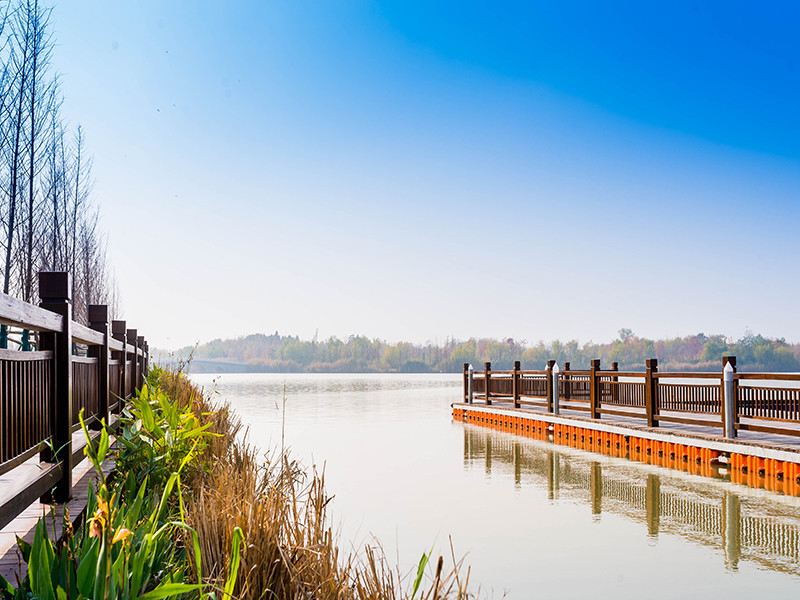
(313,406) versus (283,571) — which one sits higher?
(283,571)

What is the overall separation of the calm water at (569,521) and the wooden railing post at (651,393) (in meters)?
1.43

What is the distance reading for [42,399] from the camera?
457 centimetres

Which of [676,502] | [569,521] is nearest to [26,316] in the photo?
[569,521]

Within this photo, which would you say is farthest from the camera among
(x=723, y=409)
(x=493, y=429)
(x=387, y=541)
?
(x=493, y=429)

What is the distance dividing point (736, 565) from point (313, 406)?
2714 centimetres

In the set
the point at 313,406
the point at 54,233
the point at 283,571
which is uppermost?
the point at 54,233

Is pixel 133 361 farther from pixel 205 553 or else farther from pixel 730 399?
pixel 730 399

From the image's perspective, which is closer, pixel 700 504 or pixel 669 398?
pixel 700 504

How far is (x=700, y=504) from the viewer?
32.4 feet

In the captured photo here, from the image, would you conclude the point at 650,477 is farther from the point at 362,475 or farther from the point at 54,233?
the point at 54,233

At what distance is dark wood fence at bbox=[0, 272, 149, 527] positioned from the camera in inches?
148

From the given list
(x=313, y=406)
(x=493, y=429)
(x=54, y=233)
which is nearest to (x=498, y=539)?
(x=493, y=429)

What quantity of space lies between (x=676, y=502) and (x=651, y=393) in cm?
529

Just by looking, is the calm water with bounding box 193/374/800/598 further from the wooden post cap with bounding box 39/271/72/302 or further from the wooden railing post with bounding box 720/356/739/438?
the wooden post cap with bounding box 39/271/72/302
